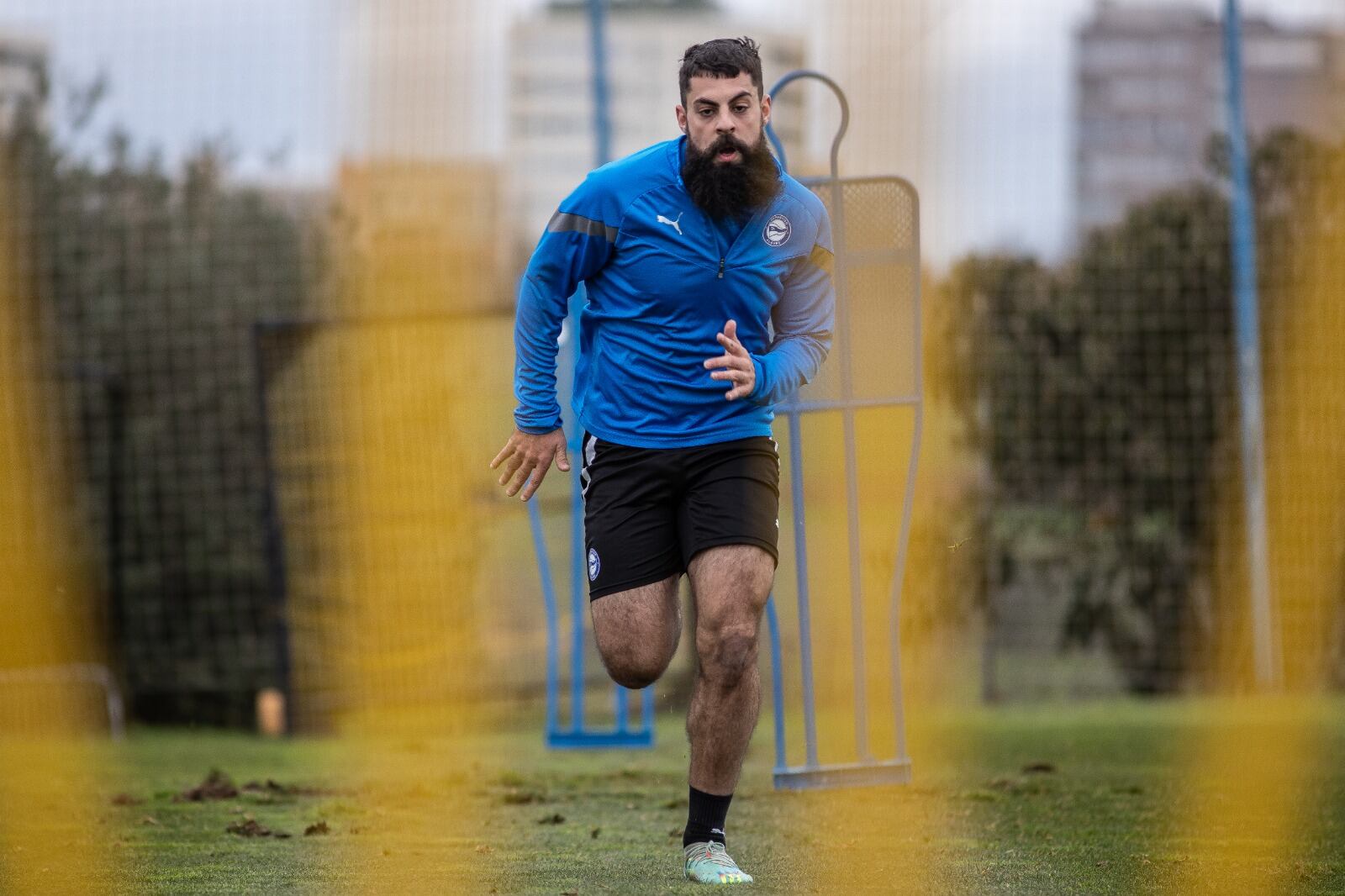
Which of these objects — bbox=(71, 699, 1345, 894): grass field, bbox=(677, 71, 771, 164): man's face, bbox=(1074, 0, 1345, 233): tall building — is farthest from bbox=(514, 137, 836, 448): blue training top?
bbox=(1074, 0, 1345, 233): tall building

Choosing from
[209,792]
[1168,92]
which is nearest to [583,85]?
[1168,92]

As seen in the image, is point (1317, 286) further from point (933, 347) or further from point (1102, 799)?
point (1102, 799)

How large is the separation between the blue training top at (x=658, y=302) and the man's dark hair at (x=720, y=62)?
0.19 metres

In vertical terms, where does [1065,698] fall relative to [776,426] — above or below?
below

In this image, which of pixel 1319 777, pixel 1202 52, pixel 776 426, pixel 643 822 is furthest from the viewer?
pixel 1202 52

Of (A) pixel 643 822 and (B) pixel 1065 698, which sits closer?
(A) pixel 643 822

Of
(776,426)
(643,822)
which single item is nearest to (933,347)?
(776,426)

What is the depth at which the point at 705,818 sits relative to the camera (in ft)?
12.6

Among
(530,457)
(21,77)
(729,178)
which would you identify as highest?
(21,77)

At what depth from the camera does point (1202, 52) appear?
357 inches

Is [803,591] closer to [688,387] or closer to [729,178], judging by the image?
[688,387]

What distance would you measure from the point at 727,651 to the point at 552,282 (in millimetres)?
883

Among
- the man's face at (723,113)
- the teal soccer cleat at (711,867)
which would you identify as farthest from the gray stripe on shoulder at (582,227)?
the teal soccer cleat at (711,867)

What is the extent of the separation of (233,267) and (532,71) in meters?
1.98
